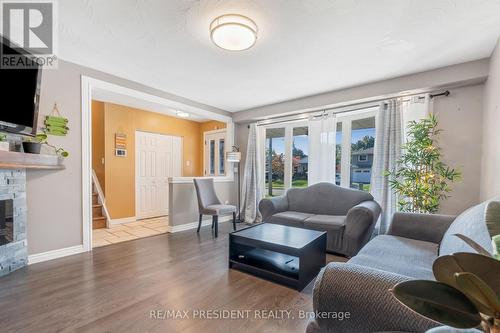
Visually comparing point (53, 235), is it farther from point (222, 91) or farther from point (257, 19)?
point (257, 19)

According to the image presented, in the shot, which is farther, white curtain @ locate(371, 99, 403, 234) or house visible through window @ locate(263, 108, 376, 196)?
house visible through window @ locate(263, 108, 376, 196)

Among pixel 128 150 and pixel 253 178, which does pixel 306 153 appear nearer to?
pixel 253 178

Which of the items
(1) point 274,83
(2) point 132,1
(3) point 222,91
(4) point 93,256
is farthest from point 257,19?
(4) point 93,256

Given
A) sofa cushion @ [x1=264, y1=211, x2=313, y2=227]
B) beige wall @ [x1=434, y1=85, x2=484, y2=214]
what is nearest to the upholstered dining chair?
sofa cushion @ [x1=264, y1=211, x2=313, y2=227]

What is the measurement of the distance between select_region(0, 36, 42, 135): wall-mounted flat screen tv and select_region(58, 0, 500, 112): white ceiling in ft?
1.35

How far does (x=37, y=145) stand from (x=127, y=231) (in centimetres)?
209

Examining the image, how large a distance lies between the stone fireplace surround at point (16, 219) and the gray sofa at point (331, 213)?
281cm

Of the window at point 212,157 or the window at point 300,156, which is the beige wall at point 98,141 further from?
the window at point 300,156

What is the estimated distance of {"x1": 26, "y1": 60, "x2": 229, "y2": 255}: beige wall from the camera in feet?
8.34

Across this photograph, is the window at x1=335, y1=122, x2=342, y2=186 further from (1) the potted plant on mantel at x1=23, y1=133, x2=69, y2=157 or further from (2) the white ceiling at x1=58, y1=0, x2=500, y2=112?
(1) the potted plant on mantel at x1=23, y1=133, x2=69, y2=157

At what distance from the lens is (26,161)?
2.15m

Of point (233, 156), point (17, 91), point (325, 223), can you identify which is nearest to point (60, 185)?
point (17, 91)

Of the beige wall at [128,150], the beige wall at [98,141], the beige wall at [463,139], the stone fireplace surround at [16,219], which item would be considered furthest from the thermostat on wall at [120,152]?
the beige wall at [463,139]
